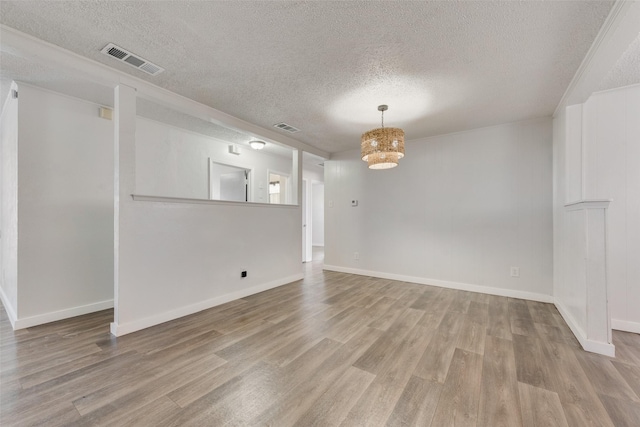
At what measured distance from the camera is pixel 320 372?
185 cm

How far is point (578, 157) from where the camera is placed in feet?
8.84

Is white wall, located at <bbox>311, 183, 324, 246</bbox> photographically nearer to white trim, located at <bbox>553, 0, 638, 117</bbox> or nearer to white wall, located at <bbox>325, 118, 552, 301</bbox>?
white wall, located at <bbox>325, 118, 552, 301</bbox>

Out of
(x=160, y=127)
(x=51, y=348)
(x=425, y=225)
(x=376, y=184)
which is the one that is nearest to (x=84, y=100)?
(x=160, y=127)

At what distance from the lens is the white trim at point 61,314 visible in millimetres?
2586

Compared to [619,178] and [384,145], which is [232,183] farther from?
[619,178]

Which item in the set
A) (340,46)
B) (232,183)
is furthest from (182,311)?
(232,183)

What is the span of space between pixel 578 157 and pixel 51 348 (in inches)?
211

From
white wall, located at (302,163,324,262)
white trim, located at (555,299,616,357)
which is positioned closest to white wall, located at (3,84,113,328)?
white wall, located at (302,163,324,262)

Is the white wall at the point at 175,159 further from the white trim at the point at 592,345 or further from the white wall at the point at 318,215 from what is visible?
the white wall at the point at 318,215

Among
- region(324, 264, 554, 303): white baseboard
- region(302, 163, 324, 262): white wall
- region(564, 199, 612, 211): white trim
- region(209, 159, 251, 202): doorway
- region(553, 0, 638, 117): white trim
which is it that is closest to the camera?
region(553, 0, 638, 117): white trim

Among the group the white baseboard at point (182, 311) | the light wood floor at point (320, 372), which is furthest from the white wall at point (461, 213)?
the white baseboard at point (182, 311)

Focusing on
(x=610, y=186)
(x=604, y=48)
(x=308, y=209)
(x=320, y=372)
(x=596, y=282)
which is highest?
(x=604, y=48)

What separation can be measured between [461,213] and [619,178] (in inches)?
66.0

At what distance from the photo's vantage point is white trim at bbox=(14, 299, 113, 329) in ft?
8.48
